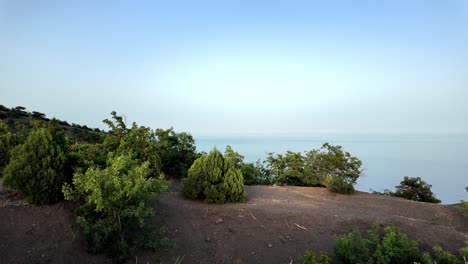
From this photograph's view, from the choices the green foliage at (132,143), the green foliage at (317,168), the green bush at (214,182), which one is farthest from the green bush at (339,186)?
the green foliage at (132,143)

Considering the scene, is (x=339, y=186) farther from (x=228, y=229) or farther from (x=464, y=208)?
(x=228, y=229)

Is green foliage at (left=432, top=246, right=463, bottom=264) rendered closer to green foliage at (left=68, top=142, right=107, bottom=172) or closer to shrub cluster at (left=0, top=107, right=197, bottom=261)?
shrub cluster at (left=0, top=107, right=197, bottom=261)

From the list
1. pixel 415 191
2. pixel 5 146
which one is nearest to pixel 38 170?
pixel 5 146

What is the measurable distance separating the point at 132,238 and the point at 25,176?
220 cm

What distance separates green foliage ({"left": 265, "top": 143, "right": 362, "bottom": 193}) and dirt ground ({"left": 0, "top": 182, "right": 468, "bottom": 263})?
3124 millimetres

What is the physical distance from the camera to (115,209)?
5.47 m

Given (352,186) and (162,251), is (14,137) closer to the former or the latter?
(162,251)

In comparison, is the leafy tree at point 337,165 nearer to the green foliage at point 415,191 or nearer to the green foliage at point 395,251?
the green foliage at point 415,191

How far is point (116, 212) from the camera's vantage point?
5.48 metres

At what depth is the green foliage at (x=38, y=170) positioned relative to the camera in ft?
20.1

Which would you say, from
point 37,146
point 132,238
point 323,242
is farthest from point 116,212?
point 323,242

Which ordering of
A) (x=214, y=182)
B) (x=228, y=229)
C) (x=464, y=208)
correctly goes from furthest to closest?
(x=464, y=208), (x=214, y=182), (x=228, y=229)

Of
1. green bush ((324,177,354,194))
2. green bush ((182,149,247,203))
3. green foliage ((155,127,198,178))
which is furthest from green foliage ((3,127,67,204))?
green bush ((324,177,354,194))

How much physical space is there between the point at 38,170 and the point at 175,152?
20.6ft
